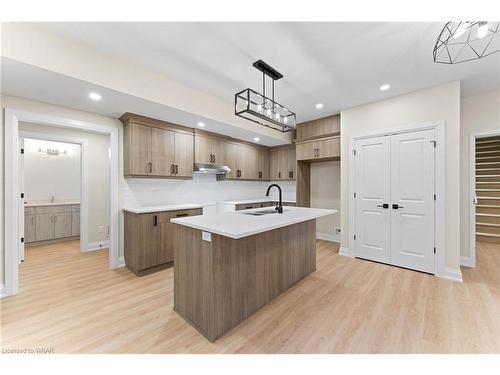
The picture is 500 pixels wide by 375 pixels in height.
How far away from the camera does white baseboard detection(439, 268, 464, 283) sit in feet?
9.20

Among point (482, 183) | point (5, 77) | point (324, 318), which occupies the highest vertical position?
point (5, 77)

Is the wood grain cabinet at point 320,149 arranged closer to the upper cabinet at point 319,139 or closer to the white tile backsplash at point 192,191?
the upper cabinet at point 319,139

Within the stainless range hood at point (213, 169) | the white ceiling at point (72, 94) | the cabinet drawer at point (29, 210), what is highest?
the white ceiling at point (72, 94)

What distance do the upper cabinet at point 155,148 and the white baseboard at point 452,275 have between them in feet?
13.8

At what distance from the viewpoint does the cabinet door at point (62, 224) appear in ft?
15.1

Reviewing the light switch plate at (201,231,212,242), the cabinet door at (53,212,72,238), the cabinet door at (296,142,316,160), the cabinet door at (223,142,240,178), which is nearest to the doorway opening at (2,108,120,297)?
the cabinet door at (53,212,72,238)

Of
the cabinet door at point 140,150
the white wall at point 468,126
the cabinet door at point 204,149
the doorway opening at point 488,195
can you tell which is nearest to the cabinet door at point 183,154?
the cabinet door at point 204,149

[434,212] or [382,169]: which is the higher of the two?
[382,169]

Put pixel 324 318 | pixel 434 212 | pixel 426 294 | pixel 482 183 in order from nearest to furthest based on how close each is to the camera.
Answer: pixel 324 318 → pixel 426 294 → pixel 434 212 → pixel 482 183

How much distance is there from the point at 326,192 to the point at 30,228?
6.40 metres
